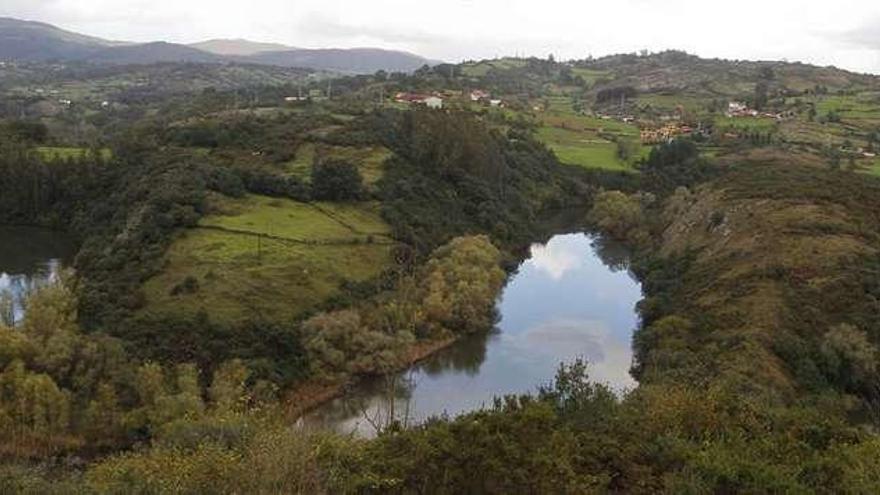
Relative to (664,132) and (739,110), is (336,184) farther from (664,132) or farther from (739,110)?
(739,110)

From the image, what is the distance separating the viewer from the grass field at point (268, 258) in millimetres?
45031

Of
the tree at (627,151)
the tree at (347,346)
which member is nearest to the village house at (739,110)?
the tree at (627,151)

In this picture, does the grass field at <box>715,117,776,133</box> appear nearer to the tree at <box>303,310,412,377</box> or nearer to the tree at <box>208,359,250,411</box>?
the tree at <box>303,310,412,377</box>

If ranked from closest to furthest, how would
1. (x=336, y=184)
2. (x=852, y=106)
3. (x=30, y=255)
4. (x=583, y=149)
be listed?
(x=336, y=184), (x=30, y=255), (x=583, y=149), (x=852, y=106)

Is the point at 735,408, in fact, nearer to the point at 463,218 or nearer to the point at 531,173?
the point at 463,218

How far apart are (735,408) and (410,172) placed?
182 ft

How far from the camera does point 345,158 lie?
7762 cm

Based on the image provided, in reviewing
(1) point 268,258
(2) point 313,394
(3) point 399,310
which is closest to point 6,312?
(2) point 313,394

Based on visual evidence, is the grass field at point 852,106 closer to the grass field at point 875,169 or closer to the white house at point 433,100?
the grass field at point 875,169

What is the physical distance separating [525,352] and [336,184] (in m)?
24.1

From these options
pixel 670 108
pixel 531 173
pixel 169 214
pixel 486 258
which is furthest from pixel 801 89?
pixel 169 214

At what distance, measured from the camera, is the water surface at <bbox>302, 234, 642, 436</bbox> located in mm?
41062

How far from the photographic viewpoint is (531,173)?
Result: 3898 inches

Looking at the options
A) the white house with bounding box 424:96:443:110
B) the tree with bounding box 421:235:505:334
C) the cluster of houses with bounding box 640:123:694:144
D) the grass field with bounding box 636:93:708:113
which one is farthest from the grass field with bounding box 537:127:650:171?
the tree with bounding box 421:235:505:334
